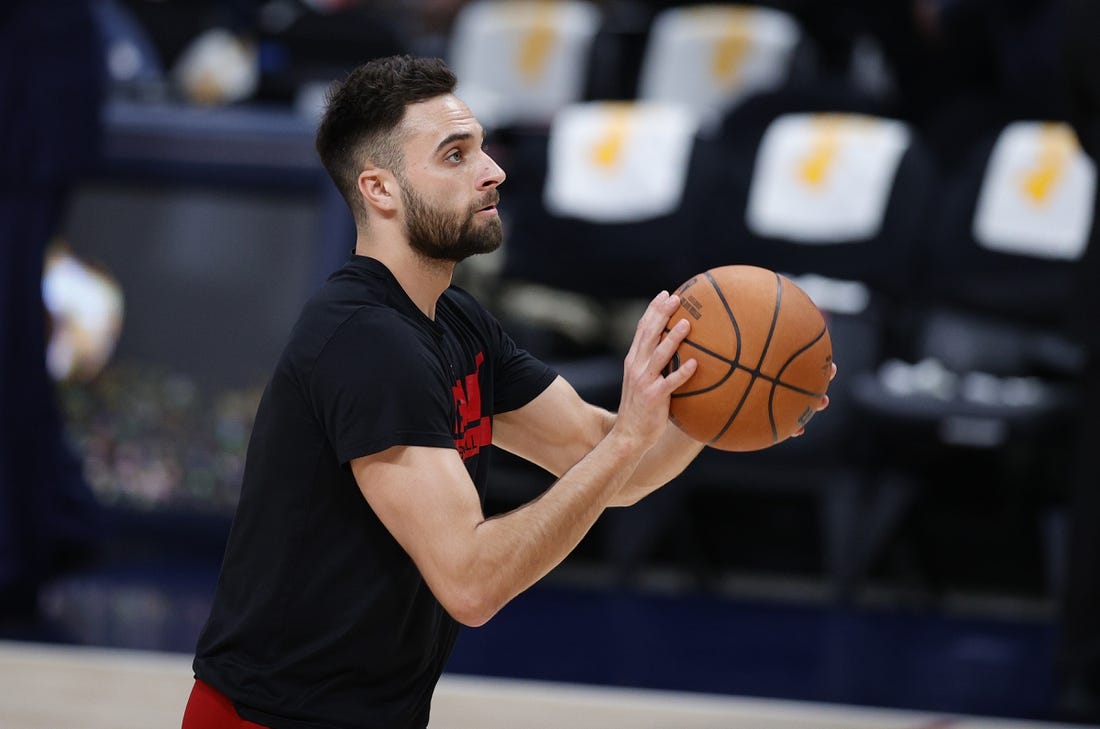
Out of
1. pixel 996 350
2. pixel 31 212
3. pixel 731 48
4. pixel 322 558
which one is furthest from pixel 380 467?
pixel 731 48

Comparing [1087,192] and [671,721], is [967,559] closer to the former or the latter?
[1087,192]

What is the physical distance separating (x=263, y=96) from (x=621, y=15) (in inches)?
111

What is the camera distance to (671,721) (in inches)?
170

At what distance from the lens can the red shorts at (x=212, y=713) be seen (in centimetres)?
231

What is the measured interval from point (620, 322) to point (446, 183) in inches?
161

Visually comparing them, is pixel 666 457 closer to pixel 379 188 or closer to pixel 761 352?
pixel 761 352

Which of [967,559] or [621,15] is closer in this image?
[967,559]

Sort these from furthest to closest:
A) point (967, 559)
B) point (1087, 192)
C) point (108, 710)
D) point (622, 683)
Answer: point (967, 559) < point (1087, 192) < point (622, 683) < point (108, 710)

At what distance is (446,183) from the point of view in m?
2.31

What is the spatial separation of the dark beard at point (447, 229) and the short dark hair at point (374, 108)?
Answer: 68mm

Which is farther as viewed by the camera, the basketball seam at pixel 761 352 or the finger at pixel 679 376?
the basketball seam at pixel 761 352

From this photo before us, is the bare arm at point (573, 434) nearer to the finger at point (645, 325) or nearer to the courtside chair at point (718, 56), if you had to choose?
the finger at point (645, 325)

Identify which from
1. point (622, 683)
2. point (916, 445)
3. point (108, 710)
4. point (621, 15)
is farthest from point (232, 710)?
point (621, 15)

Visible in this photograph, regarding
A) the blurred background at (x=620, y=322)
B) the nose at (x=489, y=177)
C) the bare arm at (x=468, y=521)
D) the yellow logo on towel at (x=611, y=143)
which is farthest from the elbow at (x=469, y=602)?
the yellow logo on towel at (x=611, y=143)
